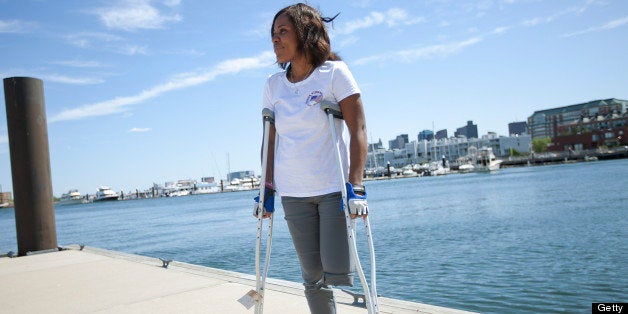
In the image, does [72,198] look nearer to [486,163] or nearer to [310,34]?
[486,163]

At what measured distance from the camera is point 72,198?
168125 millimetres

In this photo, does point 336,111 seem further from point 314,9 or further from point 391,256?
point 391,256

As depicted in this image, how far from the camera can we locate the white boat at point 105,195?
6437 inches

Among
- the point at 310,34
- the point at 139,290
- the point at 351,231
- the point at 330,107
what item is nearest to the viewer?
the point at 351,231

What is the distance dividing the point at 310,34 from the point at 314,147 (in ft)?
2.04

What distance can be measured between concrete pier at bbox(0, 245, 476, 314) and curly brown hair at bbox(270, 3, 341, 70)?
6.77ft


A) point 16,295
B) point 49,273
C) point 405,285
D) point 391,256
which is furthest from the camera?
point 391,256

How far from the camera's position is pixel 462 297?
28.4ft

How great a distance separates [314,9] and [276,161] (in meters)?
0.90

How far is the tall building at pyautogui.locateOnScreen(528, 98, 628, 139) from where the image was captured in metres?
141

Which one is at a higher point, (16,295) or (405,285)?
(16,295)

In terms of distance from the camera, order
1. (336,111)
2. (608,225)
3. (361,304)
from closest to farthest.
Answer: (336,111), (361,304), (608,225)

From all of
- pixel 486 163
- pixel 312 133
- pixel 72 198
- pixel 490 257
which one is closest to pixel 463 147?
pixel 486 163

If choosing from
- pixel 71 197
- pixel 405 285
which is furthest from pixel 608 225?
pixel 71 197
